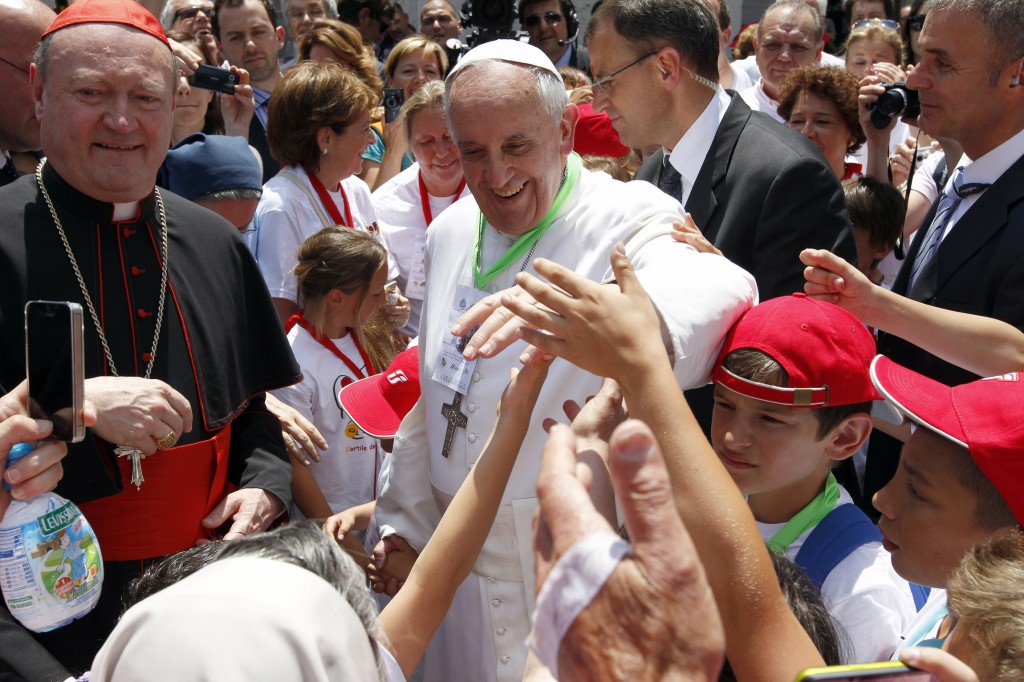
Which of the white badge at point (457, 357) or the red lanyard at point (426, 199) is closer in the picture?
the white badge at point (457, 357)

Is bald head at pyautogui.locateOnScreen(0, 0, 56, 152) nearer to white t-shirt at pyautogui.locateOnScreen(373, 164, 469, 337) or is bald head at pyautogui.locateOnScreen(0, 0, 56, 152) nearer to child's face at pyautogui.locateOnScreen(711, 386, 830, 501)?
white t-shirt at pyautogui.locateOnScreen(373, 164, 469, 337)

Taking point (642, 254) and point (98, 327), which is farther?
point (98, 327)

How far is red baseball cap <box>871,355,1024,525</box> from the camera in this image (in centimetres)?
175

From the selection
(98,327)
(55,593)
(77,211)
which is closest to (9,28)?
(77,211)

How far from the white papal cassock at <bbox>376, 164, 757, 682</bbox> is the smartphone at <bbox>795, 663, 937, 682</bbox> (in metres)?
0.99

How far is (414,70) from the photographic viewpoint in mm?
6551

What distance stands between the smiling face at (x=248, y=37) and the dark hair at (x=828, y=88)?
3195 millimetres

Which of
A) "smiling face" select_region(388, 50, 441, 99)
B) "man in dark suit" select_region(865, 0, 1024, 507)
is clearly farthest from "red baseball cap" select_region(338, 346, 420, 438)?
"smiling face" select_region(388, 50, 441, 99)

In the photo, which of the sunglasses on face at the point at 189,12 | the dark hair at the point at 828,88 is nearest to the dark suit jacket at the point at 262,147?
the sunglasses on face at the point at 189,12

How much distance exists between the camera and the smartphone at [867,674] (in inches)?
45.0

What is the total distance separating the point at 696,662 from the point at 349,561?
782mm

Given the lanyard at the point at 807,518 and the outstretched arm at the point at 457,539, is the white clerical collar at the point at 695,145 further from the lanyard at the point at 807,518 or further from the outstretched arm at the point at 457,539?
the outstretched arm at the point at 457,539

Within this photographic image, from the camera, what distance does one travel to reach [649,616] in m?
0.89

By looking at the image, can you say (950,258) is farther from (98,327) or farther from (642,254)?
(98,327)
